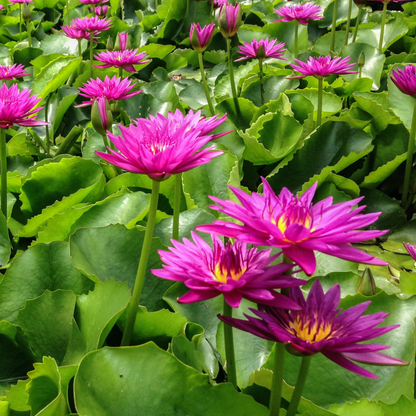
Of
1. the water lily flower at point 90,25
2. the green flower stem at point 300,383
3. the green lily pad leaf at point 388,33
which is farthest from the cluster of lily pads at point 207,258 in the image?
the green lily pad leaf at point 388,33

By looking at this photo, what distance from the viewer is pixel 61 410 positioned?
575mm

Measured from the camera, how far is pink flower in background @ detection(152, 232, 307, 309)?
44 cm

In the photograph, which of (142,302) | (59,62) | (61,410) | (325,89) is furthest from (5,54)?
(61,410)

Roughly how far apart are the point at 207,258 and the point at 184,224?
17.4 inches

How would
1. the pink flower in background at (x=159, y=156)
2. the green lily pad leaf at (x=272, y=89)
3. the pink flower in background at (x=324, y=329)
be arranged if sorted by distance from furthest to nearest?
the green lily pad leaf at (x=272, y=89)
the pink flower in background at (x=159, y=156)
the pink flower in background at (x=324, y=329)

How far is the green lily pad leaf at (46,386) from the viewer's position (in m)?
0.57

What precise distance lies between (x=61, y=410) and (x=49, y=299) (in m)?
0.19

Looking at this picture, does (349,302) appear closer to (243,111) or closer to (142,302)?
(142,302)

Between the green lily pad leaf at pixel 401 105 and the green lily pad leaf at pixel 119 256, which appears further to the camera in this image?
the green lily pad leaf at pixel 401 105

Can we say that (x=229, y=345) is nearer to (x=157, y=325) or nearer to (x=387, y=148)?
(x=157, y=325)

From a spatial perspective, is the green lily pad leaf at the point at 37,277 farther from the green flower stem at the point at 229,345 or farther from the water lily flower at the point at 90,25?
the water lily flower at the point at 90,25

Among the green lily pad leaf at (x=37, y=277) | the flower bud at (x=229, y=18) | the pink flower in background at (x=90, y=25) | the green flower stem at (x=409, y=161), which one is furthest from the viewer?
the pink flower in background at (x=90, y=25)

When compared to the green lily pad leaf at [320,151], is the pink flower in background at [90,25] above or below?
above

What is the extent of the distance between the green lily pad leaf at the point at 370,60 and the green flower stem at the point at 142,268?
1.53 m
